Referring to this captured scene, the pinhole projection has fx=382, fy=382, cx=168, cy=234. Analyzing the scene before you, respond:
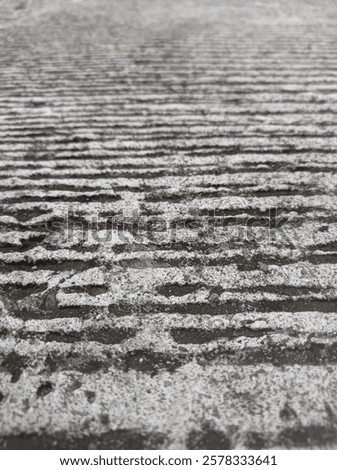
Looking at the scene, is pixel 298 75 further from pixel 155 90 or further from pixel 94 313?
pixel 94 313

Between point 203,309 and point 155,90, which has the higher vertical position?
point 155,90

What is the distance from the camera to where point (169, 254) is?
1.66 m

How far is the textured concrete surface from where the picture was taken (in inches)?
46.7

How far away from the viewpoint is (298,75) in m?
3.05

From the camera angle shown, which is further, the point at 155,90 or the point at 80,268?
the point at 155,90

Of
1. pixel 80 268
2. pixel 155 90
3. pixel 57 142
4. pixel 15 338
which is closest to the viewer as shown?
pixel 15 338

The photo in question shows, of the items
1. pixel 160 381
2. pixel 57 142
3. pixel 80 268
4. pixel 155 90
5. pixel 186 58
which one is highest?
pixel 186 58

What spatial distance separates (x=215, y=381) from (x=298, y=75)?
266 cm

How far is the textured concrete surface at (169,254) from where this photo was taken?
46.7 inches
